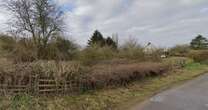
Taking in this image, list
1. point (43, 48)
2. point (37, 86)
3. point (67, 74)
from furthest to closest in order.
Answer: point (43, 48) → point (67, 74) → point (37, 86)

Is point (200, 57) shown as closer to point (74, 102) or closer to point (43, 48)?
point (43, 48)

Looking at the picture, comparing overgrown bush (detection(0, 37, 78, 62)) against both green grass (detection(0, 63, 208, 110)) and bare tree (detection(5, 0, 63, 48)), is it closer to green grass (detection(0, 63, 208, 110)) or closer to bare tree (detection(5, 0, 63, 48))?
bare tree (detection(5, 0, 63, 48))

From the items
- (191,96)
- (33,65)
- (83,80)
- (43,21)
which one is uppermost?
(43,21)

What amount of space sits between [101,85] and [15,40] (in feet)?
48.9

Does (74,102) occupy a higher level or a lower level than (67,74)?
lower

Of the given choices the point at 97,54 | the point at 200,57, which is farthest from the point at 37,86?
the point at 200,57

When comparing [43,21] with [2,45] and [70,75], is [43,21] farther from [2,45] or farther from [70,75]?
[70,75]

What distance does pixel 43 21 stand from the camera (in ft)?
84.3

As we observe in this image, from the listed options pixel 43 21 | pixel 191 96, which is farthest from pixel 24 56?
pixel 191 96

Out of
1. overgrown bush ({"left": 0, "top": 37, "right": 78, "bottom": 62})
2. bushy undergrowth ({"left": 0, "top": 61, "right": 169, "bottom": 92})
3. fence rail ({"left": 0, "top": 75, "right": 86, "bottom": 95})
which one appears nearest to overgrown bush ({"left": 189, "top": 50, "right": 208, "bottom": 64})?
overgrown bush ({"left": 0, "top": 37, "right": 78, "bottom": 62})

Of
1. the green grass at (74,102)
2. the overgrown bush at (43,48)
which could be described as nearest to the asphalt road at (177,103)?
the green grass at (74,102)

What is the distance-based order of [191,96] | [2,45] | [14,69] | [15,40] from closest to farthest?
[14,69] → [191,96] → [2,45] → [15,40]

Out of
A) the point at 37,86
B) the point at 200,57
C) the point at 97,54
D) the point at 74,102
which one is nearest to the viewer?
the point at 74,102

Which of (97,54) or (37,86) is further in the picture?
(97,54)
